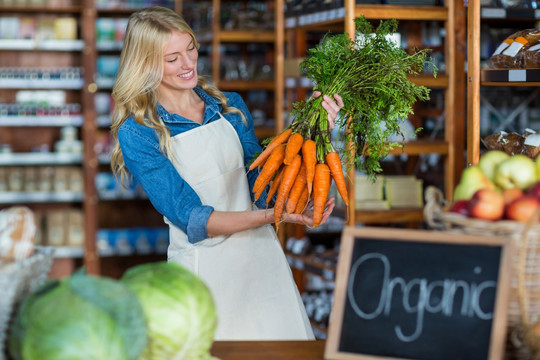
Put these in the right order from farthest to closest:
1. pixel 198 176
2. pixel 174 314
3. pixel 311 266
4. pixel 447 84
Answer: pixel 311 266, pixel 447 84, pixel 198 176, pixel 174 314

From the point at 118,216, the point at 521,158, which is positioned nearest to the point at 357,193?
the point at 521,158

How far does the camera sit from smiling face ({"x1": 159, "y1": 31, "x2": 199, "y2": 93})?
228 cm

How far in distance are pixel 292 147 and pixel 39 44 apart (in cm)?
407

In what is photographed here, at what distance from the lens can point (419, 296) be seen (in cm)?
125

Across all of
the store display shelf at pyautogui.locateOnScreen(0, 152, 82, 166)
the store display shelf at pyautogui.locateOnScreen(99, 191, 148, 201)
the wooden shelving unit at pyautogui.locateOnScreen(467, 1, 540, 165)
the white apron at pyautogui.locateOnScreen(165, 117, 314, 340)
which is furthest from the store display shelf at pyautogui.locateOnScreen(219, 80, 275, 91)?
the white apron at pyautogui.locateOnScreen(165, 117, 314, 340)

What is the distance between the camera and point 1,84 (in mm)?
5621

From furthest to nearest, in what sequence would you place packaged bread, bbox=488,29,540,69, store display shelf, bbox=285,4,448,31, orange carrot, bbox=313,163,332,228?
store display shelf, bbox=285,4,448,31 → packaged bread, bbox=488,29,540,69 → orange carrot, bbox=313,163,332,228

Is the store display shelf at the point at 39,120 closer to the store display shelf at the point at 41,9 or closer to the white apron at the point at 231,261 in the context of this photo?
the store display shelf at the point at 41,9

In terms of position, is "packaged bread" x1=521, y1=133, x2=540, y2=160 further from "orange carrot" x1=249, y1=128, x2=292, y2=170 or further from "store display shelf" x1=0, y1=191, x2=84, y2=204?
"store display shelf" x1=0, y1=191, x2=84, y2=204

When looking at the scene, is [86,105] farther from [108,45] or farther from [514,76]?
[514,76]

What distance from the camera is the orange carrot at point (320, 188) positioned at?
7.31 feet

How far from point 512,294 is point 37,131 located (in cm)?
533

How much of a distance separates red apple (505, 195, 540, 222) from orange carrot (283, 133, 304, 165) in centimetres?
102

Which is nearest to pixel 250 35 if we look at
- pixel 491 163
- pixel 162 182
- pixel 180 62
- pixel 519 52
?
pixel 519 52
